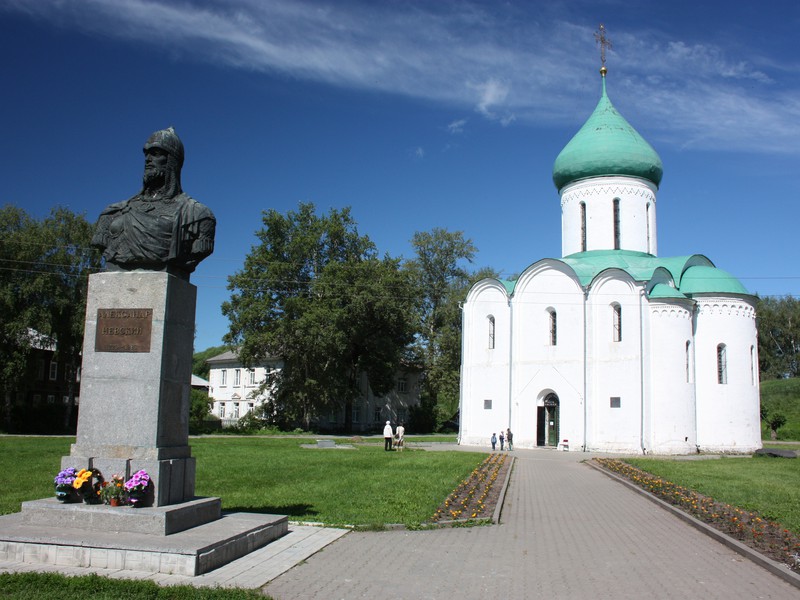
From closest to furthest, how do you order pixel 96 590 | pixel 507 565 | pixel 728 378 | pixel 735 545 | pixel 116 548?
pixel 96 590, pixel 116 548, pixel 507 565, pixel 735 545, pixel 728 378

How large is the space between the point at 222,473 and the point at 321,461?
413 cm

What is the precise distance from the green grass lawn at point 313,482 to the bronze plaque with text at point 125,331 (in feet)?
10.9

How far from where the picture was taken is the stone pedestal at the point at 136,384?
25.8ft

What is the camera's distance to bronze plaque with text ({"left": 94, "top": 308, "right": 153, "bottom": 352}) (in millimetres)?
8117

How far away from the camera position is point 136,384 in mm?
8023

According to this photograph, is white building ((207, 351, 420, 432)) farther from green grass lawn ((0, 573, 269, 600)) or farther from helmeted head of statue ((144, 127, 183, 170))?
green grass lawn ((0, 573, 269, 600))

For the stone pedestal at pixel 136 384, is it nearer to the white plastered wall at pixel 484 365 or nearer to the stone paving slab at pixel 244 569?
the stone paving slab at pixel 244 569

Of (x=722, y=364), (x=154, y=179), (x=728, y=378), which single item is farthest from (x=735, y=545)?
(x=722, y=364)

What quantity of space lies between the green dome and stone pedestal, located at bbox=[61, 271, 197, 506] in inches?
1090

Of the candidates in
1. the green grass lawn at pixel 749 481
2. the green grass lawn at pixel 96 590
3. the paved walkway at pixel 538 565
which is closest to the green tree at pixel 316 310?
the green grass lawn at pixel 749 481

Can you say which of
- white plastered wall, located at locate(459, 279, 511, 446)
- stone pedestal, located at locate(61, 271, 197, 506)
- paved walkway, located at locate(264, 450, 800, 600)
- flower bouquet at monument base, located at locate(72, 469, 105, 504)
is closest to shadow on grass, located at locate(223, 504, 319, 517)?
paved walkway, located at locate(264, 450, 800, 600)

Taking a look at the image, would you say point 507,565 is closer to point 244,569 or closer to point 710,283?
point 244,569

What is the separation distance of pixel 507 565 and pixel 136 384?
4566mm

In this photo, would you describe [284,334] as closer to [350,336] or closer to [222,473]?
[350,336]
